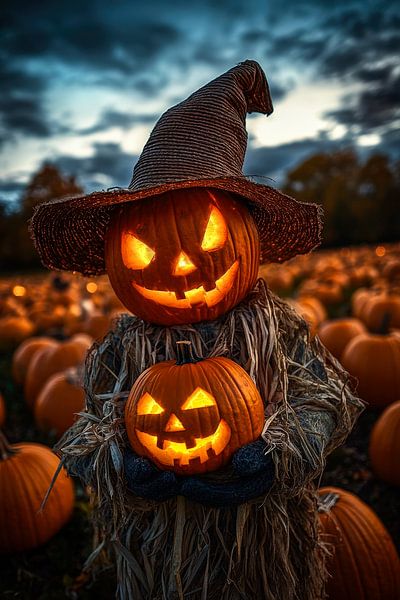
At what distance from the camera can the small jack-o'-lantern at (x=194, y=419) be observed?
1.81 metres

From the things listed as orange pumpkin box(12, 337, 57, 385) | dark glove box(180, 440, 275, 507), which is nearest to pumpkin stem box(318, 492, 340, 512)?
dark glove box(180, 440, 275, 507)

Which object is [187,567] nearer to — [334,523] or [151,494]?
[151,494]

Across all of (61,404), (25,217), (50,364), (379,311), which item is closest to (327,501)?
(61,404)

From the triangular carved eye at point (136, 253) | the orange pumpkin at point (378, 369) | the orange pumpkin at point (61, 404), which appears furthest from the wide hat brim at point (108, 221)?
the orange pumpkin at point (378, 369)

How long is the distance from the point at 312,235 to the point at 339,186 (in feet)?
175

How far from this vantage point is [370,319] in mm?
7516

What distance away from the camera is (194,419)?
1791mm

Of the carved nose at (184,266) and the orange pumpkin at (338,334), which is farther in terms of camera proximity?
the orange pumpkin at (338,334)

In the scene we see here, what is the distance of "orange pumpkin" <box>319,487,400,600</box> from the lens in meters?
2.39

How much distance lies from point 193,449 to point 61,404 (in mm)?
3080

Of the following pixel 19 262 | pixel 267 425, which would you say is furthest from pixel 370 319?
pixel 19 262

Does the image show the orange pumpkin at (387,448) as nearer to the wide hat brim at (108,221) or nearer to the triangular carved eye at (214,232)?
the wide hat brim at (108,221)

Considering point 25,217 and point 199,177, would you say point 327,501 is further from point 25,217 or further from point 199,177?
point 25,217

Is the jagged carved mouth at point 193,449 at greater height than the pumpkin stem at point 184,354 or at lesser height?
lesser
